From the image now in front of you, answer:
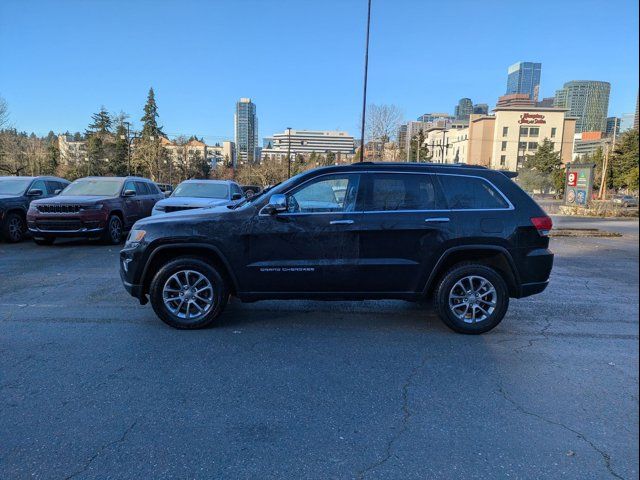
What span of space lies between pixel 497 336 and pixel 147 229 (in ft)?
13.8

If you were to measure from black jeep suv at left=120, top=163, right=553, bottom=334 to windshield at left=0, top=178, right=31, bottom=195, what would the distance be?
365 inches

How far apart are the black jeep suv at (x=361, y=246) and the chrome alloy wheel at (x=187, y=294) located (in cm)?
1

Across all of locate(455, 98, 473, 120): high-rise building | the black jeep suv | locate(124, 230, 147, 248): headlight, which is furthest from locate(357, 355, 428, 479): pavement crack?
locate(455, 98, 473, 120): high-rise building

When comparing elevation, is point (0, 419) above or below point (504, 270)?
below

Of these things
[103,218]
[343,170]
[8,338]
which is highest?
[343,170]

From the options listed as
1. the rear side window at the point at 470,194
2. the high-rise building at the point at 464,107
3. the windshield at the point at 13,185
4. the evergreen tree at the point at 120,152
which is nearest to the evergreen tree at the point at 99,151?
the evergreen tree at the point at 120,152

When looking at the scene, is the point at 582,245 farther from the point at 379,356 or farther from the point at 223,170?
the point at 223,170

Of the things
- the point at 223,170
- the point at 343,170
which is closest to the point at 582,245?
the point at 343,170

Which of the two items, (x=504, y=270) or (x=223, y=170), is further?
(x=223, y=170)

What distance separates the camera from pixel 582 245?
12.8 metres

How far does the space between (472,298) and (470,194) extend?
119cm

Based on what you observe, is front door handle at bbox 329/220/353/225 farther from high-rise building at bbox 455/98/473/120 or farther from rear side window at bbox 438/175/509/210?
high-rise building at bbox 455/98/473/120

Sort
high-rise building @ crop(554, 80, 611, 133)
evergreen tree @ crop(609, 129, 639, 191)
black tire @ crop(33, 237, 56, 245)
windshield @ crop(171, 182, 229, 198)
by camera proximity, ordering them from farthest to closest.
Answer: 1. windshield @ crop(171, 182, 229, 198)
2. black tire @ crop(33, 237, 56, 245)
3. high-rise building @ crop(554, 80, 611, 133)
4. evergreen tree @ crop(609, 129, 639, 191)

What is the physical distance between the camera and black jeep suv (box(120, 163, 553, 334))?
4.95 m
